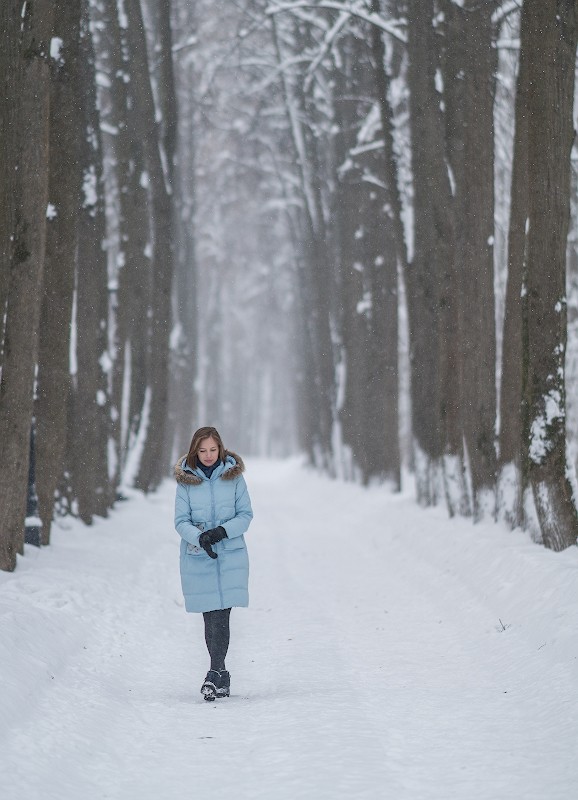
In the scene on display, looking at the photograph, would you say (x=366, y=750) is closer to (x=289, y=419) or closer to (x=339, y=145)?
(x=339, y=145)

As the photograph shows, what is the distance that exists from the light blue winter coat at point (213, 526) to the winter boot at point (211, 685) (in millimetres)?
414

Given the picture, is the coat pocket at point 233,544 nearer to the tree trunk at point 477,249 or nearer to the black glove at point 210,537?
the black glove at point 210,537

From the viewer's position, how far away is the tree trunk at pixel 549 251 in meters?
9.08

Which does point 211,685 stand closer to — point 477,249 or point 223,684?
point 223,684

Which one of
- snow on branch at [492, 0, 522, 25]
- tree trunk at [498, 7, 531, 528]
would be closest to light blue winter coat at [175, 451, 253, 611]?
tree trunk at [498, 7, 531, 528]

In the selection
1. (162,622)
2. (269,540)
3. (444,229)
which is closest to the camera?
(162,622)

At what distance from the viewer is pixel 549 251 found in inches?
360

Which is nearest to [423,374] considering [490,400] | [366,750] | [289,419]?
[490,400]

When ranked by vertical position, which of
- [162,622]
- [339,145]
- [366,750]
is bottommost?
[162,622]

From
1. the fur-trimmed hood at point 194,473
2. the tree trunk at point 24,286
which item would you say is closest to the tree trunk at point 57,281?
the tree trunk at point 24,286

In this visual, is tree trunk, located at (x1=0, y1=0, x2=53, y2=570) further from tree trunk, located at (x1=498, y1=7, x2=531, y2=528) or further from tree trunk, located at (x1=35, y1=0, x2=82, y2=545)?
tree trunk, located at (x1=498, y1=7, x2=531, y2=528)

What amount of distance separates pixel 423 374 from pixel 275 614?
7.50 metres

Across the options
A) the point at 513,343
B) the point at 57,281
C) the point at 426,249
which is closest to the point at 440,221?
the point at 426,249

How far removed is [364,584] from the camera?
11.3m
